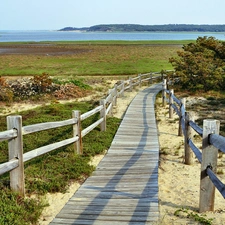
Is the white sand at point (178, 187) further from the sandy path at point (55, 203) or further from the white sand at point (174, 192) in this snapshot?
the sandy path at point (55, 203)

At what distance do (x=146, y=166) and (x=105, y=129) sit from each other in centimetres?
361

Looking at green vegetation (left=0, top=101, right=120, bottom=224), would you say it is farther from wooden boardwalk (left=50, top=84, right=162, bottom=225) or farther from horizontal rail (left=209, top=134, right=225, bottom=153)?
horizontal rail (left=209, top=134, right=225, bottom=153)

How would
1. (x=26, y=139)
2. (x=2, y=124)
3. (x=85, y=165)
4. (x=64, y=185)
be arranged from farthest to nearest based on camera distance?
1. (x=2, y=124)
2. (x=26, y=139)
3. (x=85, y=165)
4. (x=64, y=185)

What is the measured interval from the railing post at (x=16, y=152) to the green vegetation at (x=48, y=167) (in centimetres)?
15

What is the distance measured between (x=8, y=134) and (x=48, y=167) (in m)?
2.17

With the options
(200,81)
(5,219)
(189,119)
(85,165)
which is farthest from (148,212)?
(200,81)

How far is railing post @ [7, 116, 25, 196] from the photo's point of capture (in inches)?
197

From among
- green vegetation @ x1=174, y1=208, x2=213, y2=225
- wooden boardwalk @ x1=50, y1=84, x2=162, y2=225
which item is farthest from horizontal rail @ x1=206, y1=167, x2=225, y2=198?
wooden boardwalk @ x1=50, y1=84, x2=162, y2=225

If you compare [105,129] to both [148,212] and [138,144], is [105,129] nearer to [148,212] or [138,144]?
[138,144]

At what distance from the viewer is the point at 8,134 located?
4.84 meters

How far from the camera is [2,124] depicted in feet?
38.1

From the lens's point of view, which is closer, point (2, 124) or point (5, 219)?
point (5, 219)

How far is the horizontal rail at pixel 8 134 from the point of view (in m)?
4.73

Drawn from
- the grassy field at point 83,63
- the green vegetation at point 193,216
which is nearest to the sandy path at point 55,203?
the green vegetation at point 193,216
